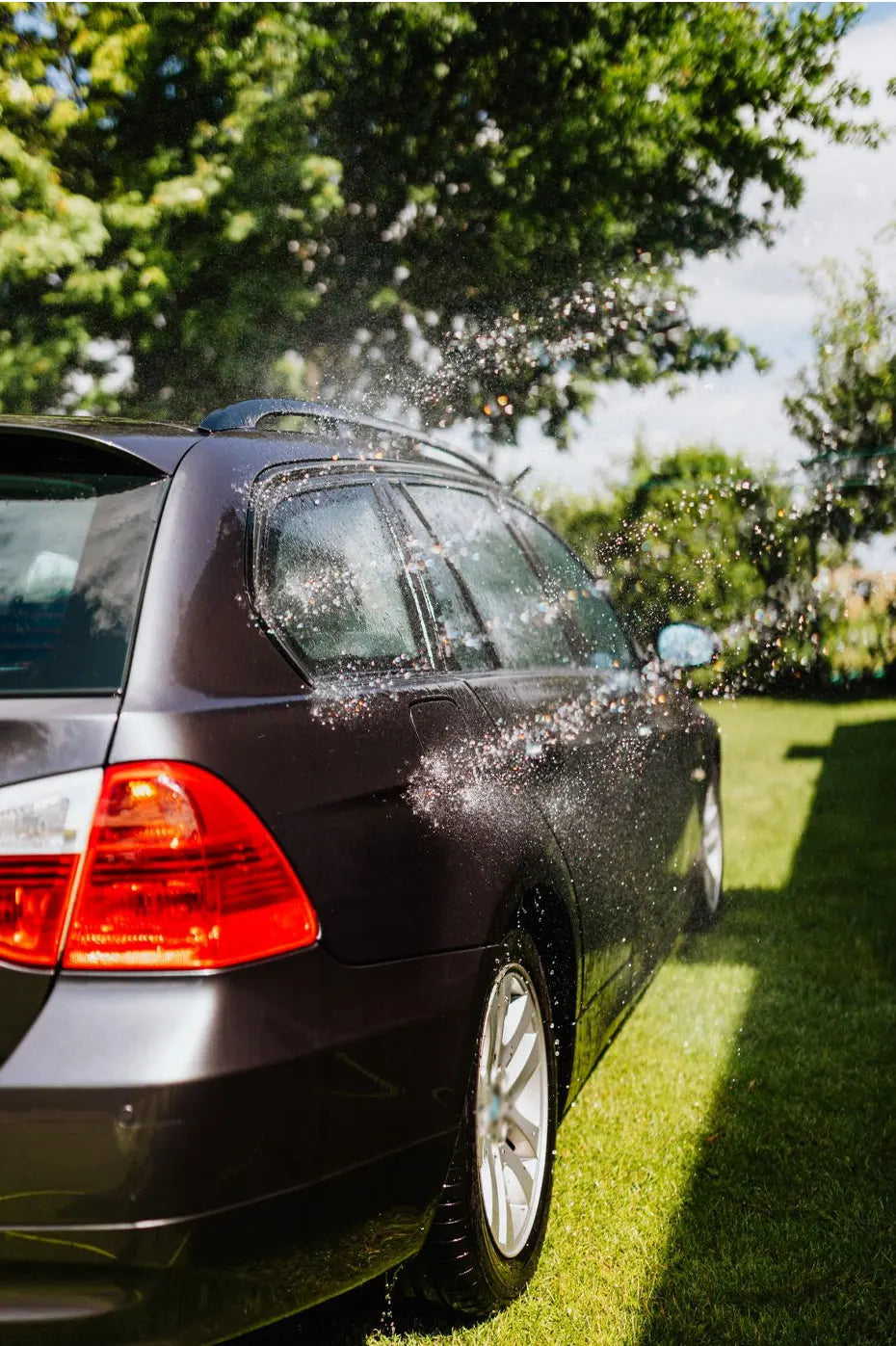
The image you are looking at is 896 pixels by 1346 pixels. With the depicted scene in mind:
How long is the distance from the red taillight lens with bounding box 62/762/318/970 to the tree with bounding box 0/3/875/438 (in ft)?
28.1

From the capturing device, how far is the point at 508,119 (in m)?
13.3

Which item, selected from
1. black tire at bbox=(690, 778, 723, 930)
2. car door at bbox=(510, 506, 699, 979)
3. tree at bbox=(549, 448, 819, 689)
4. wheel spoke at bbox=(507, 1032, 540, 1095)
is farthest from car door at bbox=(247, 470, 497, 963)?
tree at bbox=(549, 448, 819, 689)

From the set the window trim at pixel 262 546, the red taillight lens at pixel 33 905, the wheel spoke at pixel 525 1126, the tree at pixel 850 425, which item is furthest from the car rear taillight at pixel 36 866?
the tree at pixel 850 425

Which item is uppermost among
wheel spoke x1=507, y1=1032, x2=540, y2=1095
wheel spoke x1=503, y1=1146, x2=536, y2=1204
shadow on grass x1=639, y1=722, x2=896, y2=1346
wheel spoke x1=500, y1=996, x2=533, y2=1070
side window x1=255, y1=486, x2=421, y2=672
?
side window x1=255, y1=486, x2=421, y2=672

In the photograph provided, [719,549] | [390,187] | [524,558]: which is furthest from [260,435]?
[719,549]

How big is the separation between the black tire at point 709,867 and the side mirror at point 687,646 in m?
0.88

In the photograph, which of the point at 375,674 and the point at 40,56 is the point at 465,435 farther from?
the point at 375,674

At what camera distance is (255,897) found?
1.89 m

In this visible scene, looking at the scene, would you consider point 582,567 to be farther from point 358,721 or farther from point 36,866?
point 36,866

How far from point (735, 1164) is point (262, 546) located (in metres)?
2.22

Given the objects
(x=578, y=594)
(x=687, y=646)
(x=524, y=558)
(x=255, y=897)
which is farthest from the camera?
(x=687, y=646)

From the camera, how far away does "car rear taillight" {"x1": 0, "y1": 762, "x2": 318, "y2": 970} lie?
179 cm

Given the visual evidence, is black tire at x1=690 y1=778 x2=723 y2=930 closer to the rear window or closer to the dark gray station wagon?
the dark gray station wagon

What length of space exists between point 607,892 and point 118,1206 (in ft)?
6.06
